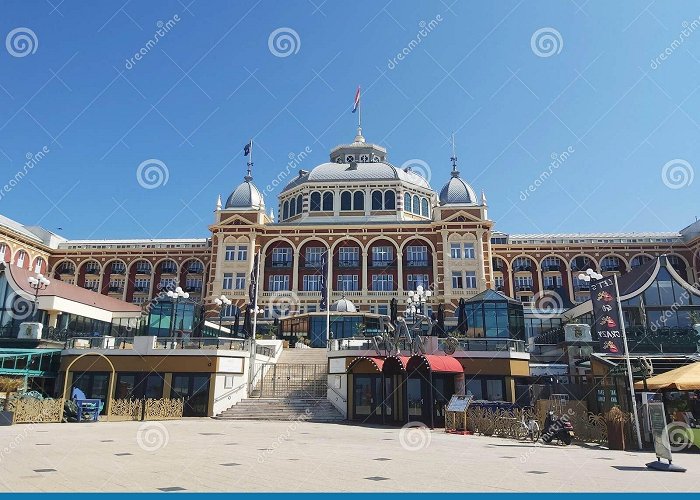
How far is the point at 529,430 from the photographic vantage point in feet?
61.2

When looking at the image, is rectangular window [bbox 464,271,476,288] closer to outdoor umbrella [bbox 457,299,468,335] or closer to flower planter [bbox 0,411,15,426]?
outdoor umbrella [bbox 457,299,468,335]

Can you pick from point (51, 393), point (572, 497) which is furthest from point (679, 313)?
point (51, 393)

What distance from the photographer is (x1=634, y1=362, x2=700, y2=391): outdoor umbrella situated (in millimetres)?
16594

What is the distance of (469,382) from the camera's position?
94.2ft

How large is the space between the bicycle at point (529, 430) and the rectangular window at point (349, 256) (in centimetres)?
3872

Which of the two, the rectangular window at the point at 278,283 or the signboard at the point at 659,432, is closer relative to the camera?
the signboard at the point at 659,432

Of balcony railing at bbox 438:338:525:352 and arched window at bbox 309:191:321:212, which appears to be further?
arched window at bbox 309:191:321:212

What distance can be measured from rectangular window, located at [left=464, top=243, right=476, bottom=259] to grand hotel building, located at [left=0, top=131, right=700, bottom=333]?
0.29 metres

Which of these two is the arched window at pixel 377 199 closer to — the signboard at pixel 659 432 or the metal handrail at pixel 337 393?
the metal handrail at pixel 337 393

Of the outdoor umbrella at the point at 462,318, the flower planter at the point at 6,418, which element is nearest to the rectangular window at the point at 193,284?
the outdoor umbrella at the point at 462,318

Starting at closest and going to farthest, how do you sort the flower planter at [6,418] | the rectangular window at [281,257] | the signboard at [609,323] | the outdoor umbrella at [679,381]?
1. the outdoor umbrella at [679,381]
2. the flower planter at [6,418]
3. the signboard at [609,323]
4. the rectangular window at [281,257]

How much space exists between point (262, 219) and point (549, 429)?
45.7m

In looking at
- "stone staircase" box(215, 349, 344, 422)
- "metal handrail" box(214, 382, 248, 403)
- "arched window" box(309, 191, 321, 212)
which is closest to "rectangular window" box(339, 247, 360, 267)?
"arched window" box(309, 191, 321, 212)

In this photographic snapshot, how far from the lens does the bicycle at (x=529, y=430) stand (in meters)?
18.4
